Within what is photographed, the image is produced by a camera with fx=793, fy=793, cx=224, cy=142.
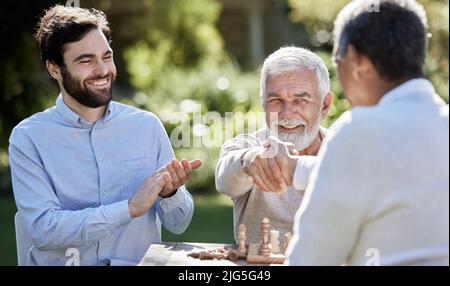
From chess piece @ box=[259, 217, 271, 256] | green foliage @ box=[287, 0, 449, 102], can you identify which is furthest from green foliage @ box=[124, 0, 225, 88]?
chess piece @ box=[259, 217, 271, 256]

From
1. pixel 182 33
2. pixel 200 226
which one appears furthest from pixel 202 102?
pixel 182 33

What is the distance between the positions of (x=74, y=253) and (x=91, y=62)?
98 cm

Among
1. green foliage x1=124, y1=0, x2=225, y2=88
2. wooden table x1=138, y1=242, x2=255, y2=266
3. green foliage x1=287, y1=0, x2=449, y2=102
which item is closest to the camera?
wooden table x1=138, y1=242, x2=255, y2=266

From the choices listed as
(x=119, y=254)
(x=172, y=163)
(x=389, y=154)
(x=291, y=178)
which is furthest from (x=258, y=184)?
(x=389, y=154)

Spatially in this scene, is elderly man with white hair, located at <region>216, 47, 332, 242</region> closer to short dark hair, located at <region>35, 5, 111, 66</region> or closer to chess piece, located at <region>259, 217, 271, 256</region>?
chess piece, located at <region>259, 217, 271, 256</region>

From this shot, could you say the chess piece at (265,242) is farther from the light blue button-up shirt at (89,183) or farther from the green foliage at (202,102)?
the green foliage at (202,102)

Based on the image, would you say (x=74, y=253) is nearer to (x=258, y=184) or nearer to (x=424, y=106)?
(x=258, y=184)

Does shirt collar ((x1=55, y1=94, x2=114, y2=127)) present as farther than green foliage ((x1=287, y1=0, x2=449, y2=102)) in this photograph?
No

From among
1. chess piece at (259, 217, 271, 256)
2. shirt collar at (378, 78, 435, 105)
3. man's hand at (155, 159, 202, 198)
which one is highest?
shirt collar at (378, 78, 435, 105)

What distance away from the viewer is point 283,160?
350 cm

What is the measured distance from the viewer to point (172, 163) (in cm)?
386

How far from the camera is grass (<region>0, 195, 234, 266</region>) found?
9.09 m

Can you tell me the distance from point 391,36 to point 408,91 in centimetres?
19
